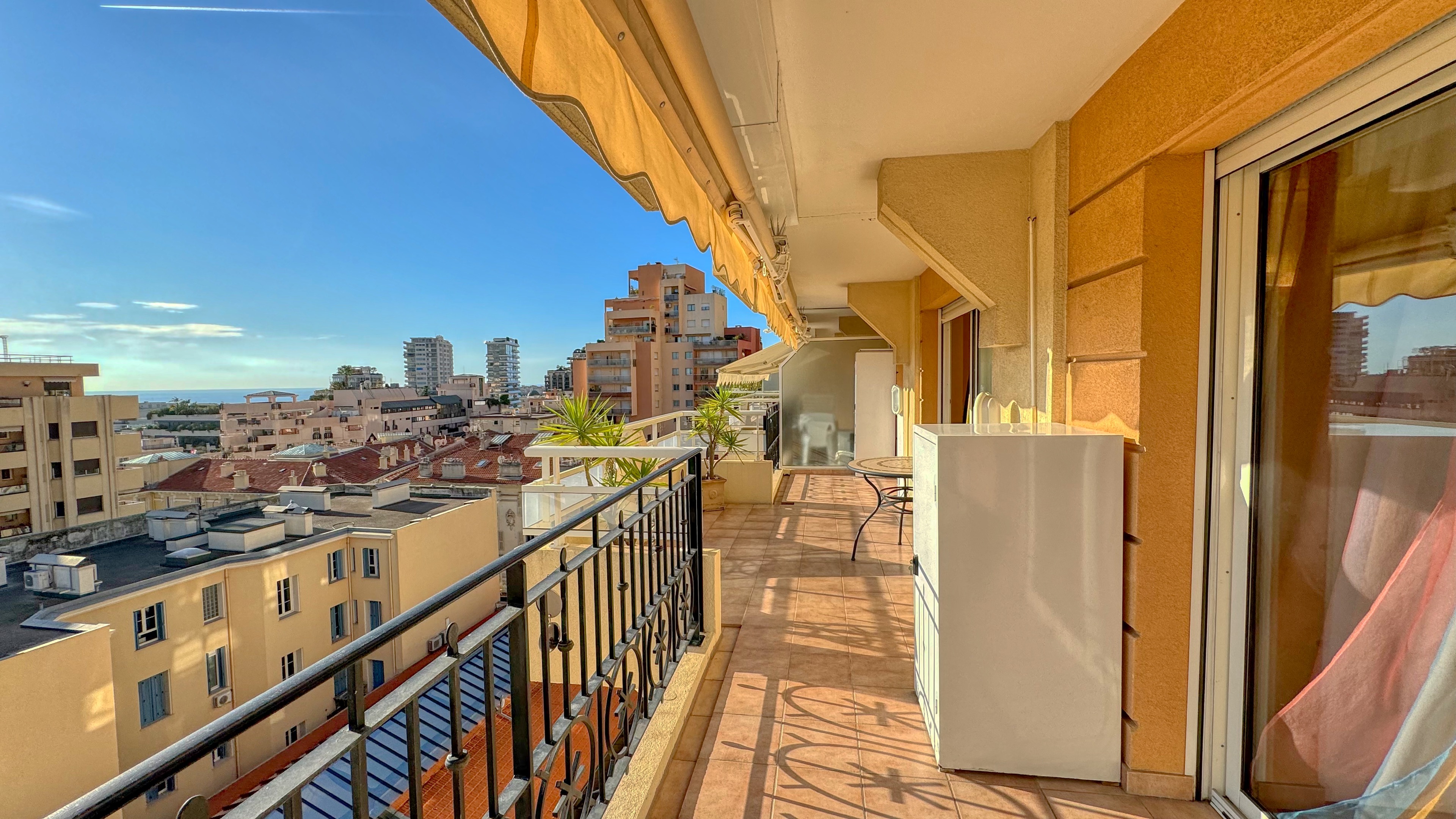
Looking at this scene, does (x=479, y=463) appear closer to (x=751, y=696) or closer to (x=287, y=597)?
(x=287, y=597)

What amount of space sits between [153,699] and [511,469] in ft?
33.4

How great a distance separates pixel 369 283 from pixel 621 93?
55.2m

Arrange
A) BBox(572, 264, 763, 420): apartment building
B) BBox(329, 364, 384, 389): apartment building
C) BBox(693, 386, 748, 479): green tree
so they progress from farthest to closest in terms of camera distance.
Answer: BBox(572, 264, 763, 420): apartment building → BBox(329, 364, 384, 389): apartment building → BBox(693, 386, 748, 479): green tree

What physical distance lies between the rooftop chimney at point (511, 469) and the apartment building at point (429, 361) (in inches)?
1632

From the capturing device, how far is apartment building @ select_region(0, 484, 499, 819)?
7250 mm

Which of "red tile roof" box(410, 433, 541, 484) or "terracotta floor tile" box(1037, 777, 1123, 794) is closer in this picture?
"terracotta floor tile" box(1037, 777, 1123, 794)

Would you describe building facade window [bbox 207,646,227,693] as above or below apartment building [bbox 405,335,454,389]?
below

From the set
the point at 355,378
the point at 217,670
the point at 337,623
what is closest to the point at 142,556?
the point at 217,670

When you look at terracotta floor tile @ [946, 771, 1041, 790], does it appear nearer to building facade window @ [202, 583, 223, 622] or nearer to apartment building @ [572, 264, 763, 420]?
building facade window @ [202, 583, 223, 622]

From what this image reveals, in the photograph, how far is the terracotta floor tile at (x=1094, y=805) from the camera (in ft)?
5.98

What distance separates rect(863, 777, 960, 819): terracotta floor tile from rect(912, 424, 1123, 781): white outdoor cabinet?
0.10 m

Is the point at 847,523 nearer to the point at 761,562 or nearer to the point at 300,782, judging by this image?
the point at 761,562

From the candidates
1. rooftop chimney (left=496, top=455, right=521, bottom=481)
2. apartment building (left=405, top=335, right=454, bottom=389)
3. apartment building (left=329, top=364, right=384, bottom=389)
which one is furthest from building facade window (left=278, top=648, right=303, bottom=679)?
apartment building (left=405, top=335, right=454, bottom=389)

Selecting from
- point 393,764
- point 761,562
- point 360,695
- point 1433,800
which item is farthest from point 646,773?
point 393,764
